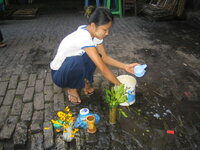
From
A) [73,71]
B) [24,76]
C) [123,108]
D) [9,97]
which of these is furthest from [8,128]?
[123,108]

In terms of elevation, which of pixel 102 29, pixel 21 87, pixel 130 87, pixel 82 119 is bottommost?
pixel 21 87

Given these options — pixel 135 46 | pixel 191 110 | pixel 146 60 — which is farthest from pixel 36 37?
pixel 191 110

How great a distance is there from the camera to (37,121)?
2.26 metres

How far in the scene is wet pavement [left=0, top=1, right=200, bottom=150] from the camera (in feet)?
6.62

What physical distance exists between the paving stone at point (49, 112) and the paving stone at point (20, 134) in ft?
0.82

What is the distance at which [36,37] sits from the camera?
546 centimetres

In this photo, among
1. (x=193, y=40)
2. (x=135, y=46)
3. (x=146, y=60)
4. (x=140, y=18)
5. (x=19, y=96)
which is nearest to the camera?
(x=19, y=96)

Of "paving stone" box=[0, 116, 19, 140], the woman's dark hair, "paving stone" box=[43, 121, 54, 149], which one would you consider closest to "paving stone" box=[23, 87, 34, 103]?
"paving stone" box=[0, 116, 19, 140]

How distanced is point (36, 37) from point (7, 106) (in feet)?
11.0

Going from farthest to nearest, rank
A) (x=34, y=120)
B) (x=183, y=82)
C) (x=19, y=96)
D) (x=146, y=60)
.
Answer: (x=146, y=60)
(x=183, y=82)
(x=19, y=96)
(x=34, y=120)

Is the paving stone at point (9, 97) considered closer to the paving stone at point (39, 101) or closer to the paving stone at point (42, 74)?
the paving stone at point (39, 101)

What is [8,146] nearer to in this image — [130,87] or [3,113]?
[3,113]

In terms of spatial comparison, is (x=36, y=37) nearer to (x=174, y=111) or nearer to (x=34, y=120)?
(x=34, y=120)

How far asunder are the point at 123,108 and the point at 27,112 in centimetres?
Result: 123
